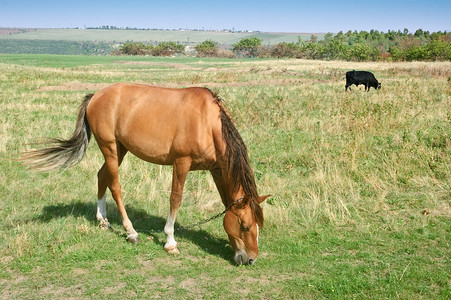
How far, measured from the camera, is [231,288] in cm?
441

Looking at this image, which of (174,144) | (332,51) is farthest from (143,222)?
(332,51)

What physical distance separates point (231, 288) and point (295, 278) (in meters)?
0.77

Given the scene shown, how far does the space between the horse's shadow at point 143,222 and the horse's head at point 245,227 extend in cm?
30

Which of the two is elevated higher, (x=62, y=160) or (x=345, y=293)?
(x=62, y=160)

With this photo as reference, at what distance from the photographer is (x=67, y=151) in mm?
6137

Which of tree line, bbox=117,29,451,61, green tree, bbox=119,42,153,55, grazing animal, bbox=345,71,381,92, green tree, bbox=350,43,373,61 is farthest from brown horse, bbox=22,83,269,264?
green tree, bbox=119,42,153,55

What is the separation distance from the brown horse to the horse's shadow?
1.28 ft

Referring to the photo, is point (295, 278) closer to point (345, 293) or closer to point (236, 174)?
point (345, 293)

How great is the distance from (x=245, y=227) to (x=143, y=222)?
7.43ft

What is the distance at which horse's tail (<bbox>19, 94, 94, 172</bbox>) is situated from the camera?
603 cm

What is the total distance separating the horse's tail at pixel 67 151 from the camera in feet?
19.8

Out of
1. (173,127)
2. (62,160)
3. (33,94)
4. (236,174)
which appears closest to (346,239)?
(236,174)

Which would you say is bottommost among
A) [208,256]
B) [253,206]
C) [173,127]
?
[208,256]

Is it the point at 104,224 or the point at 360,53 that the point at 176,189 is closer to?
the point at 104,224
